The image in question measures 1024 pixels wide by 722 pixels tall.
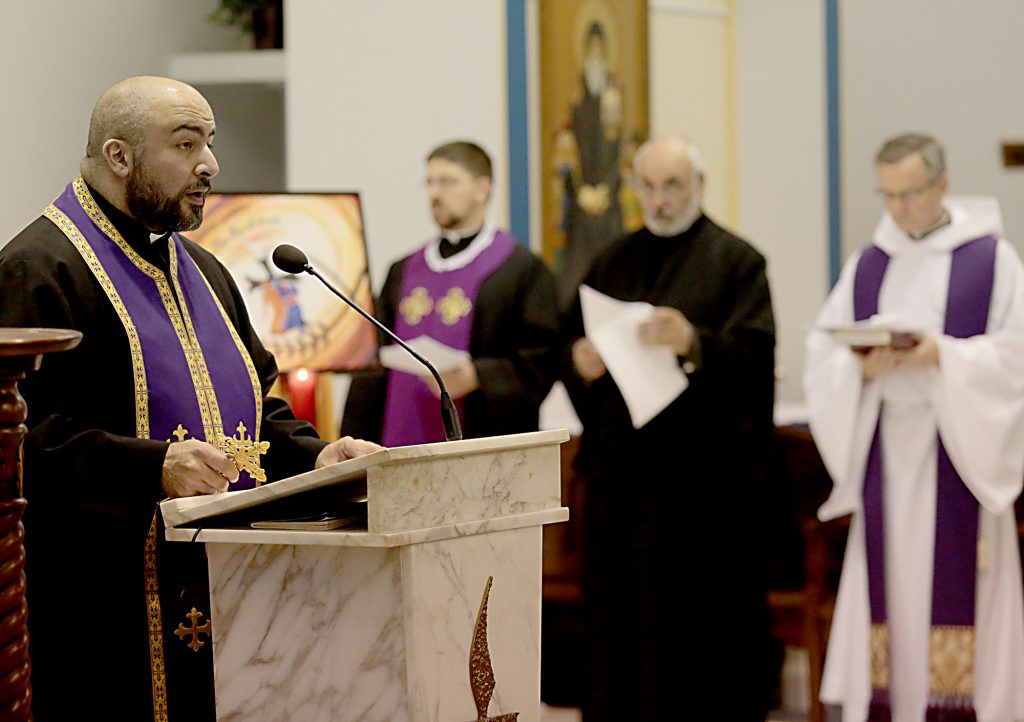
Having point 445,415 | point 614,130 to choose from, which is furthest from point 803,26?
point 445,415

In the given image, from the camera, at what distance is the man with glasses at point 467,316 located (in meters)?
5.11

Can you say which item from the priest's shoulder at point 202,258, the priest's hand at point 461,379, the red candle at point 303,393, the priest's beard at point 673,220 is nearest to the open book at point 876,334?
the priest's beard at point 673,220

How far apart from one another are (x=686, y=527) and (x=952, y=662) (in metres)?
1.09

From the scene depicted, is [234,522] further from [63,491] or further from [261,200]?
[261,200]

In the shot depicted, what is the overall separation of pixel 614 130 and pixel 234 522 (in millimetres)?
4944

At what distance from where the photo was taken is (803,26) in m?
7.26

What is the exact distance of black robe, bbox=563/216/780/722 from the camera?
5.16 m

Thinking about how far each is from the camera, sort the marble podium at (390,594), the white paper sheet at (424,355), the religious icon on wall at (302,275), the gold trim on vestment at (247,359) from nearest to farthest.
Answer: the marble podium at (390,594), the gold trim on vestment at (247,359), the religious icon on wall at (302,275), the white paper sheet at (424,355)

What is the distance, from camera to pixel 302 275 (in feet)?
15.0

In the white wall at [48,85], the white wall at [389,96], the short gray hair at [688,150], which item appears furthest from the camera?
the white wall at [389,96]

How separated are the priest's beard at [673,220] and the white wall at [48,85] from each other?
6.65ft

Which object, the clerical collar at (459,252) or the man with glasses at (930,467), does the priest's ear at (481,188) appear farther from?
the man with glasses at (930,467)

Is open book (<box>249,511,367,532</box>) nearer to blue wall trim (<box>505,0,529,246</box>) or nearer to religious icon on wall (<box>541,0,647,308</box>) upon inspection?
blue wall trim (<box>505,0,529,246</box>)

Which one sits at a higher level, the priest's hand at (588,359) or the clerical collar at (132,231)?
the clerical collar at (132,231)
